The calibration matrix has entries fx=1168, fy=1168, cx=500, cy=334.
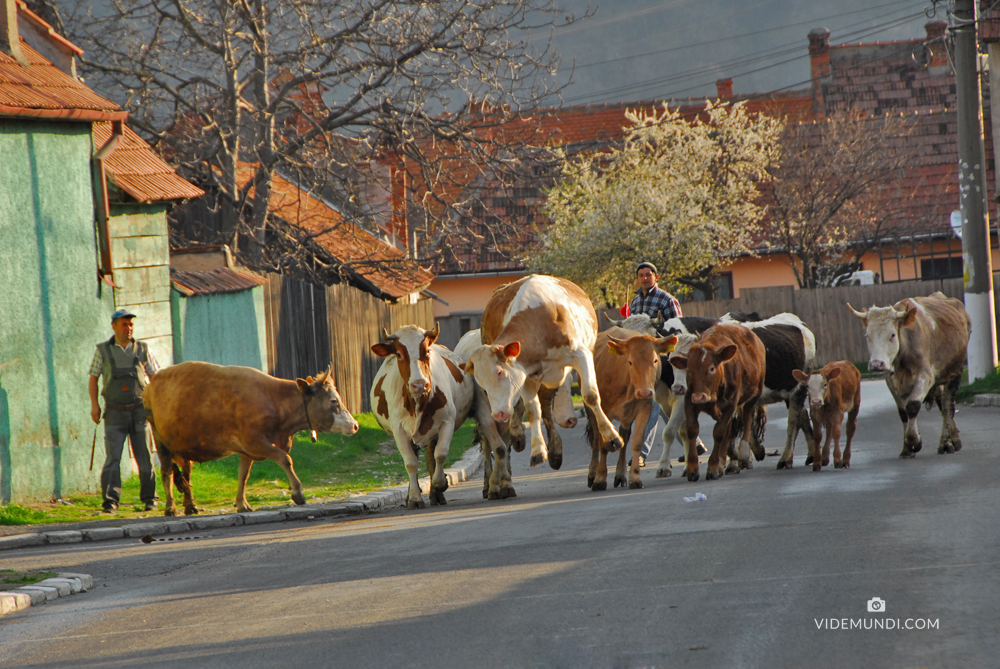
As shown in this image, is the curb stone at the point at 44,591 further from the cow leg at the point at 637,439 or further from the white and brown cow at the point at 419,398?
the cow leg at the point at 637,439

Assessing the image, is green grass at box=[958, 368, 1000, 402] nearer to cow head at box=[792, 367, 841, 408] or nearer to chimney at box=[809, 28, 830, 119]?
cow head at box=[792, 367, 841, 408]

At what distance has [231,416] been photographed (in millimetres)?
12461

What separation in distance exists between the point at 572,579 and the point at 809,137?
1387 inches

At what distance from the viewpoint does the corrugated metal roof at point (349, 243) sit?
24.0 meters

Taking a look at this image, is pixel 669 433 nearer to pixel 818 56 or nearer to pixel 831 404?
pixel 831 404

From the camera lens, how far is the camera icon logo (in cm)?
564

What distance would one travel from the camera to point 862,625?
17.8 ft

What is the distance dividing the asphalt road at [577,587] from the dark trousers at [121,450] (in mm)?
2038

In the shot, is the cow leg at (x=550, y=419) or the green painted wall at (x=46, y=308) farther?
the green painted wall at (x=46, y=308)

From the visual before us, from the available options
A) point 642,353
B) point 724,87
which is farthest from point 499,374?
point 724,87

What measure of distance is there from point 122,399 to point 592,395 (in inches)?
211

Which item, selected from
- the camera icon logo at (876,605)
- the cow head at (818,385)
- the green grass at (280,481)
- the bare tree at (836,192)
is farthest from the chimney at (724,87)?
the camera icon logo at (876,605)

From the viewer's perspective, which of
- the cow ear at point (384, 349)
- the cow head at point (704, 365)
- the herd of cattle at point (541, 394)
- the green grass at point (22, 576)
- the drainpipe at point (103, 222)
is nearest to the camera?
the green grass at point (22, 576)

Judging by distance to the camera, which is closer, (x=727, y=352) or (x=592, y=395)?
(x=592, y=395)
